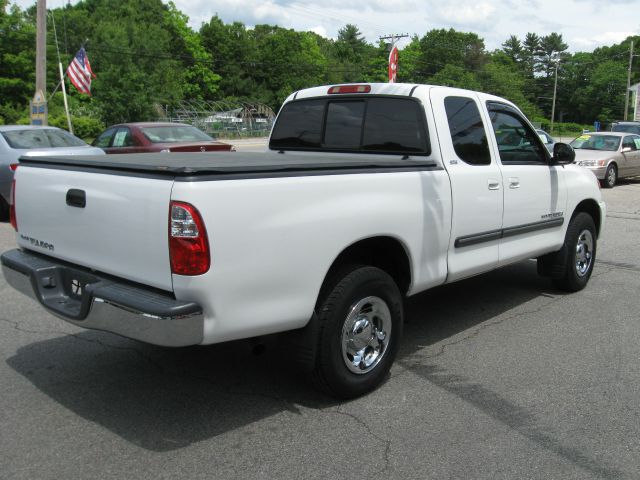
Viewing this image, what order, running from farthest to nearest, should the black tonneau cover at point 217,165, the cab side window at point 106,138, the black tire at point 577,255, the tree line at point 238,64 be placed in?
1. the tree line at point 238,64
2. the cab side window at point 106,138
3. the black tire at point 577,255
4. the black tonneau cover at point 217,165

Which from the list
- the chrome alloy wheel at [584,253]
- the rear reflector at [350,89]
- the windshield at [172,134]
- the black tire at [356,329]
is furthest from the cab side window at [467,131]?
the windshield at [172,134]

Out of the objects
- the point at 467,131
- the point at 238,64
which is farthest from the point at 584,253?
the point at 238,64

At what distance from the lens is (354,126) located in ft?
17.0

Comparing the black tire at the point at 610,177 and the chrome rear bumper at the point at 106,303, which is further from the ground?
the chrome rear bumper at the point at 106,303

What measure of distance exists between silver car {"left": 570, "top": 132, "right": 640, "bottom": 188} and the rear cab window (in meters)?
14.0

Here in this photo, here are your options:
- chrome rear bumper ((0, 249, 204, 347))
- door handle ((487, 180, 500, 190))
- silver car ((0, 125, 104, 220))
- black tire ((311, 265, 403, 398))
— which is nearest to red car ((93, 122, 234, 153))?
silver car ((0, 125, 104, 220))

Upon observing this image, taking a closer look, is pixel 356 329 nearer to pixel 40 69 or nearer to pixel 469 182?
pixel 469 182

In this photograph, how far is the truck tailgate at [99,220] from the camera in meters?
3.25

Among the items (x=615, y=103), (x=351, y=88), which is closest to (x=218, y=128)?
(x=351, y=88)

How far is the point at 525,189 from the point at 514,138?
463mm

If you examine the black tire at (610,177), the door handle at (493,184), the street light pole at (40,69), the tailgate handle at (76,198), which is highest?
the street light pole at (40,69)

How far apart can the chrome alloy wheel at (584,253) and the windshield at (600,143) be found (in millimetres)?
13328

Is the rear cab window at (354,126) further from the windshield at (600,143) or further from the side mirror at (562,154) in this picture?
the windshield at (600,143)

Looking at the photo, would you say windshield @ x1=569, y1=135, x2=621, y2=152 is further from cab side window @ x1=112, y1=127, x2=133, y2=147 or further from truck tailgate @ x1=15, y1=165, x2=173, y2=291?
truck tailgate @ x1=15, y1=165, x2=173, y2=291
